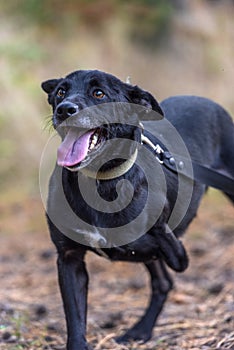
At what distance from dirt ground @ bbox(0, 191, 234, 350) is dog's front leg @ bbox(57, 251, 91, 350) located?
A: 1.38ft

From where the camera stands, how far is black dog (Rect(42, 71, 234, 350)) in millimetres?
3555

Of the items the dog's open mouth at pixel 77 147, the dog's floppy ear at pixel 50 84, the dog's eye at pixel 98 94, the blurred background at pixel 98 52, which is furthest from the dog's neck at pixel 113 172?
the blurred background at pixel 98 52

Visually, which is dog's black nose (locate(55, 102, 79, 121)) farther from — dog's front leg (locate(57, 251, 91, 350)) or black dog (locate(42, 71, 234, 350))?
dog's front leg (locate(57, 251, 91, 350))

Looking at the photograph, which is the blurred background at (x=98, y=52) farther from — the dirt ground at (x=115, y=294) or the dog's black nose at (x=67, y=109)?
the dog's black nose at (x=67, y=109)

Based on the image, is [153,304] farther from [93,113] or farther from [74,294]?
[93,113]

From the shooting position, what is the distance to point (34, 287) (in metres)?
6.05

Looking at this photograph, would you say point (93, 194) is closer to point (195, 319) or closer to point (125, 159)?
point (125, 159)

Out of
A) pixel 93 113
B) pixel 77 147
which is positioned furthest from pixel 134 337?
pixel 93 113

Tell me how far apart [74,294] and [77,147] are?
0.95 metres

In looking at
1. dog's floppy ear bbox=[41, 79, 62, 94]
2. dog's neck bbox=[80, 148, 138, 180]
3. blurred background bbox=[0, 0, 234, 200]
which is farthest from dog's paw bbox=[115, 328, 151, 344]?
blurred background bbox=[0, 0, 234, 200]

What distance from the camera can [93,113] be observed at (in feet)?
11.6

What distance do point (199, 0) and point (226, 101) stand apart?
2230 millimetres

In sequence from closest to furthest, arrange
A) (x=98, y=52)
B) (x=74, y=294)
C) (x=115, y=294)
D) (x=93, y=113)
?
1. (x=93, y=113)
2. (x=74, y=294)
3. (x=115, y=294)
4. (x=98, y=52)

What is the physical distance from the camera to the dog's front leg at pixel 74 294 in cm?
382
